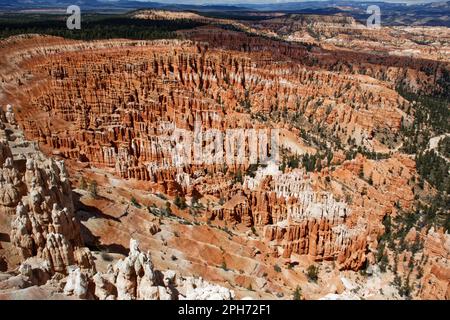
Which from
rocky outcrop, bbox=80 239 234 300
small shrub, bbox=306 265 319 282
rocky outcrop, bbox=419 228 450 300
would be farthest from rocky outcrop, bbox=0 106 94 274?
rocky outcrop, bbox=419 228 450 300

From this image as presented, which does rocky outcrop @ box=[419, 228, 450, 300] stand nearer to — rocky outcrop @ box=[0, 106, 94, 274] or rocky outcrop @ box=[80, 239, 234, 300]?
rocky outcrop @ box=[80, 239, 234, 300]

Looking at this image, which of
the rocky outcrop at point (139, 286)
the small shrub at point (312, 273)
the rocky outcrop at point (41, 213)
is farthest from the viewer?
the small shrub at point (312, 273)

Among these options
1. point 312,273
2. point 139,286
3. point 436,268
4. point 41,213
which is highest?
point 41,213

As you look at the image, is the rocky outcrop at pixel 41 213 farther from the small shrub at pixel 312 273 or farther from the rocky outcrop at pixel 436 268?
the rocky outcrop at pixel 436 268

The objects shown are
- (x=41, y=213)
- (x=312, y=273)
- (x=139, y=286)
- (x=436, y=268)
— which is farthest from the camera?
(x=312, y=273)

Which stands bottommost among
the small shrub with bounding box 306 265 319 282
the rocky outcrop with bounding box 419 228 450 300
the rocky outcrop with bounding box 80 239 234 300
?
the small shrub with bounding box 306 265 319 282

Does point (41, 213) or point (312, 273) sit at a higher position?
point (41, 213)

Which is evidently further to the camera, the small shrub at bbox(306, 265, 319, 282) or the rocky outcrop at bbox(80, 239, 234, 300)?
the small shrub at bbox(306, 265, 319, 282)

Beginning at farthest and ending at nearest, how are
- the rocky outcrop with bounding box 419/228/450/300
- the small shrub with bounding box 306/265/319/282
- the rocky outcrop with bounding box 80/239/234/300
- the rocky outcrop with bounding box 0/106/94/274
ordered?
the small shrub with bounding box 306/265/319/282
the rocky outcrop with bounding box 419/228/450/300
the rocky outcrop with bounding box 0/106/94/274
the rocky outcrop with bounding box 80/239/234/300

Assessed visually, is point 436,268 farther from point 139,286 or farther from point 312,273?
point 139,286

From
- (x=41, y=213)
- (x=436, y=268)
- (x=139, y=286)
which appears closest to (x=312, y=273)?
(x=436, y=268)

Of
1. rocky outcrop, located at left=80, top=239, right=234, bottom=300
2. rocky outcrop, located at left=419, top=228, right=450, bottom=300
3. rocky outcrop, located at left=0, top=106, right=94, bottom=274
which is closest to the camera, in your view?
rocky outcrop, located at left=80, top=239, right=234, bottom=300

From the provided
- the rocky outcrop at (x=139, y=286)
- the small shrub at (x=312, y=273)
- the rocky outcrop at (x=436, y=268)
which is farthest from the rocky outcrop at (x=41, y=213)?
the rocky outcrop at (x=436, y=268)

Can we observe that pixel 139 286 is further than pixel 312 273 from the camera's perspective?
No
